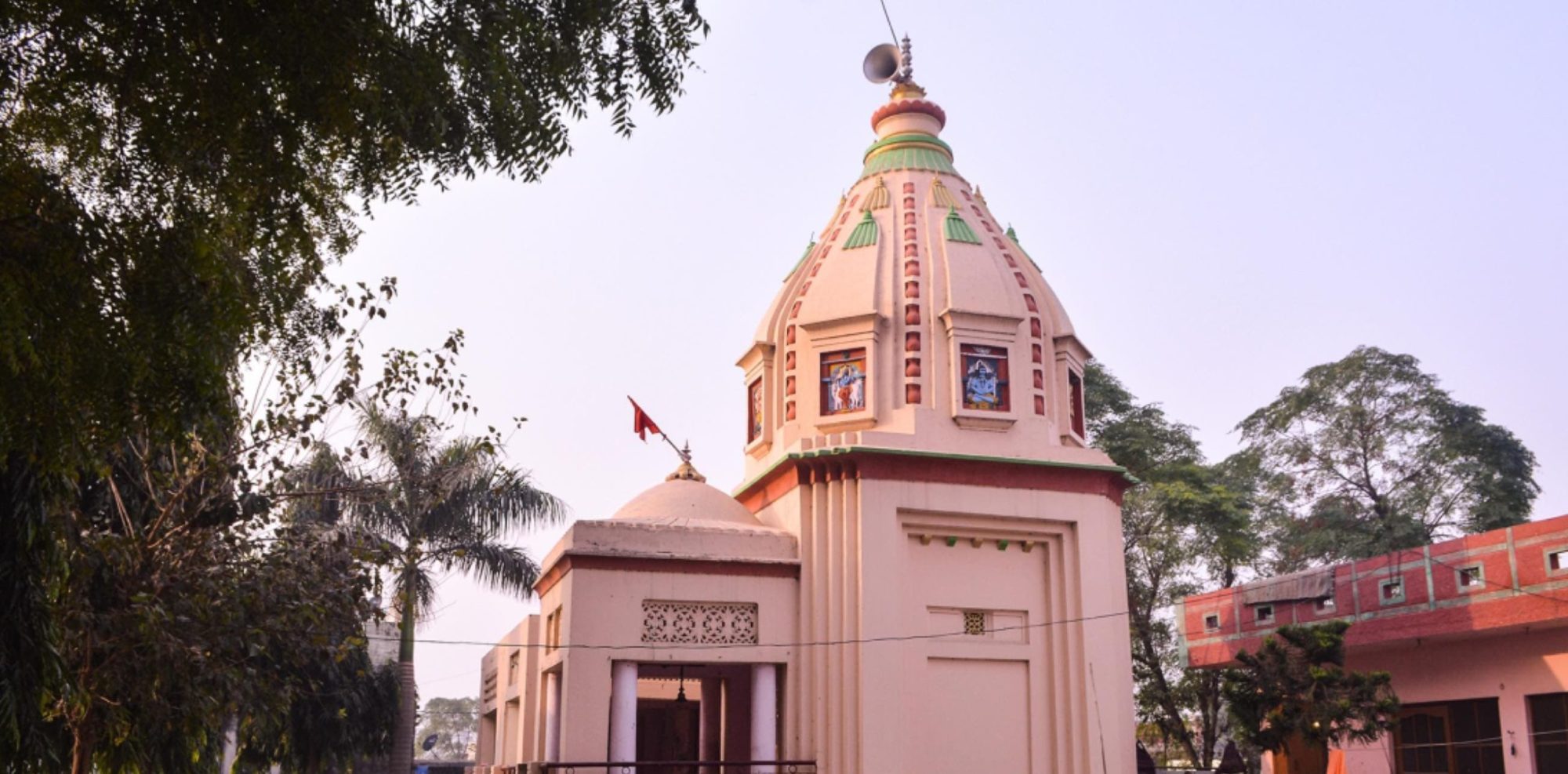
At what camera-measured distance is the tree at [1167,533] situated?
85.6 ft

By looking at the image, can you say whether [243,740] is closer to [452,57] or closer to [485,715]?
[485,715]

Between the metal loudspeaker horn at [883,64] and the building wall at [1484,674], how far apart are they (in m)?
11.0

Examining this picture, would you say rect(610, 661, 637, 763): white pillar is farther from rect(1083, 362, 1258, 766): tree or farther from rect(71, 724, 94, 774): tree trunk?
rect(1083, 362, 1258, 766): tree

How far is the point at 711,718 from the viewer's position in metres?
20.0

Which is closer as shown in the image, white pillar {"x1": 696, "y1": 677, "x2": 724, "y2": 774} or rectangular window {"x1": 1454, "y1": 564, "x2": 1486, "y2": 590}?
rectangular window {"x1": 1454, "y1": 564, "x2": 1486, "y2": 590}

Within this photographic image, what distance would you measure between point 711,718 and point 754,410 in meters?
4.38

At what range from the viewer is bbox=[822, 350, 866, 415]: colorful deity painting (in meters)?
17.6

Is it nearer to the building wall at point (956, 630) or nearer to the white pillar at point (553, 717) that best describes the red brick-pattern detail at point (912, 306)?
the building wall at point (956, 630)

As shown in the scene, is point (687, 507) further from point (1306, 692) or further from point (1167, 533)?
point (1167, 533)

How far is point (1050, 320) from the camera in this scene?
61.4ft

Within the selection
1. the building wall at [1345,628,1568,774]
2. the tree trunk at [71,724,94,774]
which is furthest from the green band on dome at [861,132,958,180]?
the tree trunk at [71,724,94,774]

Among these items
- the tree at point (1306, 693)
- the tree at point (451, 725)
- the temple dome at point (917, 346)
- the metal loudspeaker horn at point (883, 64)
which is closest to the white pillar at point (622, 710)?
the temple dome at point (917, 346)

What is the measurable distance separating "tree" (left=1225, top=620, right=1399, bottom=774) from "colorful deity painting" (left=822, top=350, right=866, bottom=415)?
18.1 feet

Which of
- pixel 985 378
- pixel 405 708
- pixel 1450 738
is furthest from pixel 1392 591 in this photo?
pixel 405 708
